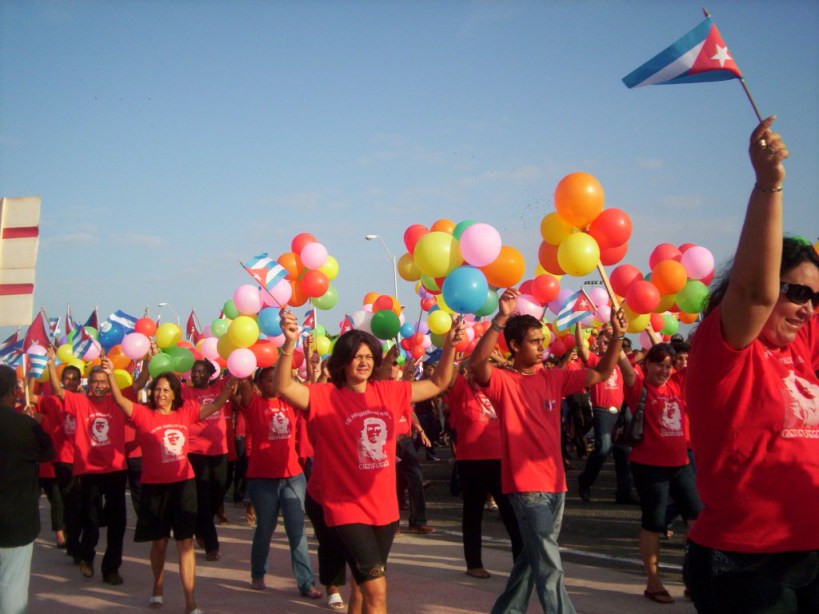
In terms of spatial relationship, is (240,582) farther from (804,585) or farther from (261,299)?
(804,585)

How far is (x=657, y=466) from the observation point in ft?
18.9

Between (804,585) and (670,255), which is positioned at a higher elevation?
(670,255)

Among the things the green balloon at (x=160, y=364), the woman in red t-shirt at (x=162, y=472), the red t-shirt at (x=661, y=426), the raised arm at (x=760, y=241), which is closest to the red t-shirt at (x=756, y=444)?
the raised arm at (x=760, y=241)

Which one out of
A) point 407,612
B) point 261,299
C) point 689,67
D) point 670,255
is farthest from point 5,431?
point 670,255

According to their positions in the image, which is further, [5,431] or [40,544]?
[40,544]

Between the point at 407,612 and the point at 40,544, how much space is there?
5.63 metres

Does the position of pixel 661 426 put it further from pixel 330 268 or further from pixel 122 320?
pixel 122 320

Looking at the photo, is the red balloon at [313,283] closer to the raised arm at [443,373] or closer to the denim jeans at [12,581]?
the raised arm at [443,373]

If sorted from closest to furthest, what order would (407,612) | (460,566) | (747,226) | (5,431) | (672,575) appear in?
1. (747,226)
2. (5,431)
3. (407,612)
4. (672,575)
5. (460,566)

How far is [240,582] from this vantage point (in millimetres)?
6797

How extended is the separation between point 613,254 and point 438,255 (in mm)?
1672

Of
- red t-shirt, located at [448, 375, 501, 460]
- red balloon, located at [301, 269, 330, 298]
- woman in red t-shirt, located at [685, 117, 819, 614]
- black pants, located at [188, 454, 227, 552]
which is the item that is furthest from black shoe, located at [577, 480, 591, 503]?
woman in red t-shirt, located at [685, 117, 819, 614]

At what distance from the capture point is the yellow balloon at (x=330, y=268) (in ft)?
31.4

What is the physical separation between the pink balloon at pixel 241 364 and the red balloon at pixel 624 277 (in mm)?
4393
